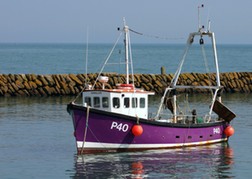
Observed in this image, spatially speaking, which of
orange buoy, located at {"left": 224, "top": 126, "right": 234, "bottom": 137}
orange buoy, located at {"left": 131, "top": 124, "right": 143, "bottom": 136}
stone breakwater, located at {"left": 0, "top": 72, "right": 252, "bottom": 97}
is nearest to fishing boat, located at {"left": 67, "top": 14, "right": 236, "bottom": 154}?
orange buoy, located at {"left": 131, "top": 124, "right": 143, "bottom": 136}

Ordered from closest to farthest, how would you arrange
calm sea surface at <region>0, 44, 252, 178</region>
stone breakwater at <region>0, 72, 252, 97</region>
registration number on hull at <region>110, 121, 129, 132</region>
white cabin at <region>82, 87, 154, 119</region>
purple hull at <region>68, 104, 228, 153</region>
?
calm sea surface at <region>0, 44, 252, 178</region> < purple hull at <region>68, 104, 228, 153</region> < registration number on hull at <region>110, 121, 129, 132</region> < white cabin at <region>82, 87, 154, 119</region> < stone breakwater at <region>0, 72, 252, 97</region>

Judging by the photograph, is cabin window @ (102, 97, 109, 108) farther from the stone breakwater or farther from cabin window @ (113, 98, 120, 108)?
the stone breakwater

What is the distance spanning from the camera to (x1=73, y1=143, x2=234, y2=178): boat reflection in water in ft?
94.9

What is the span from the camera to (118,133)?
3231cm

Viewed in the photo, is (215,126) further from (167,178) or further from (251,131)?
(167,178)

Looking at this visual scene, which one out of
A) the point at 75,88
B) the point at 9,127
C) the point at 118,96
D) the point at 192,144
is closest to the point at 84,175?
the point at 118,96

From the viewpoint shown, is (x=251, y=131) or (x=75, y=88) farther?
(x=75, y=88)

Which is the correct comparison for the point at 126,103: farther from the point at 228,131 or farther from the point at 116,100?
the point at 228,131

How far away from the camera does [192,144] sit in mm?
35188

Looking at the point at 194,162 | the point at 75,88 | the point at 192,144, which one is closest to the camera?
the point at 194,162

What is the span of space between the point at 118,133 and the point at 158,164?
249cm

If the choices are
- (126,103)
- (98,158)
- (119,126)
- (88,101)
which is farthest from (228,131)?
(98,158)

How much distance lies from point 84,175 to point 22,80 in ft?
107

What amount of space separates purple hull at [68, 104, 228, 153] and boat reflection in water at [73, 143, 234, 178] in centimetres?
34
